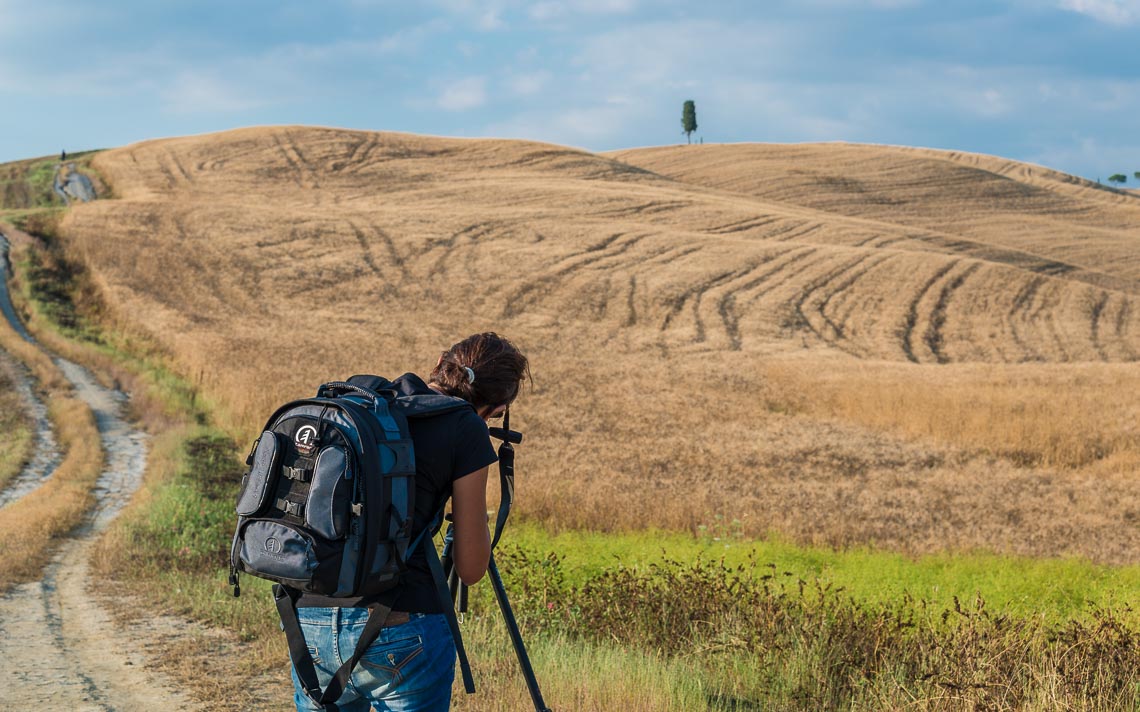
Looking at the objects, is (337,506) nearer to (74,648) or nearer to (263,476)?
(263,476)

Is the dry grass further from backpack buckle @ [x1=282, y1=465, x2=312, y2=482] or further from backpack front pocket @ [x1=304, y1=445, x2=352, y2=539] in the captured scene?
backpack front pocket @ [x1=304, y1=445, x2=352, y2=539]

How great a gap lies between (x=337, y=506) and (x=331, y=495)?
0.04 meters

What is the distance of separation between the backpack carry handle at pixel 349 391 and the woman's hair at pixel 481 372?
0.87 feet

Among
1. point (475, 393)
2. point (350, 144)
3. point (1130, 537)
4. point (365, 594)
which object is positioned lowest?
point (1130, 537)

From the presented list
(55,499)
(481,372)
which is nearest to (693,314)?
(55,499)

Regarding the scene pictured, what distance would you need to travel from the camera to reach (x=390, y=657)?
293cm

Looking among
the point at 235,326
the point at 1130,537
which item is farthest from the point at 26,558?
the point at 235,326

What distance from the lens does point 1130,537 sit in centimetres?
1222

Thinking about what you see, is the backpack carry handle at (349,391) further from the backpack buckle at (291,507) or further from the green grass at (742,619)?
the green grass at (742,619)

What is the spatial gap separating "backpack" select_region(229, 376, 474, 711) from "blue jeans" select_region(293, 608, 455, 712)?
0.14ft

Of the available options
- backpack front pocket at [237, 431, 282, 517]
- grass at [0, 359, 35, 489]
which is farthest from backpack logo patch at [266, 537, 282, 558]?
grass at [0, 359, 35, 489]

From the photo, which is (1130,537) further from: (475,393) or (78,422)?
(78,422)

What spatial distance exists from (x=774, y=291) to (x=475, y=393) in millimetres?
37384

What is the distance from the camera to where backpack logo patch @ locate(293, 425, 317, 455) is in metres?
2.92
